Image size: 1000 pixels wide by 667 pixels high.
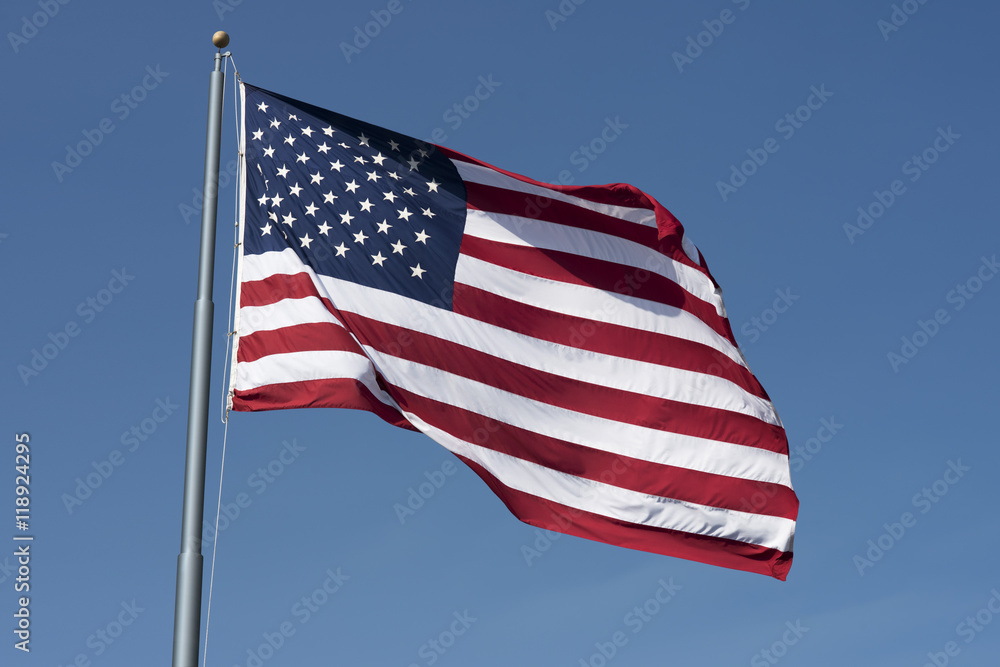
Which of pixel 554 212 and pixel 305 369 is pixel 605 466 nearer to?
pixel 554 212

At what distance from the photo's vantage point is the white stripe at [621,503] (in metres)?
13.8

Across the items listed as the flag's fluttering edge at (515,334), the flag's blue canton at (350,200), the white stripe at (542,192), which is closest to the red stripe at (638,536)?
the flag's fluttering edge at (515,334)

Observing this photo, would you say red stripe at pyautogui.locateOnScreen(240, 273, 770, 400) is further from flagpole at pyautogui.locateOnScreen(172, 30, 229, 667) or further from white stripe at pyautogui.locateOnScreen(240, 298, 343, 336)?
flagpole at pyautogui.locateOnScreen(172, 30, 229, 667)

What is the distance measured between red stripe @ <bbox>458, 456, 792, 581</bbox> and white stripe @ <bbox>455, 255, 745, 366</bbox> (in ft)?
8.35

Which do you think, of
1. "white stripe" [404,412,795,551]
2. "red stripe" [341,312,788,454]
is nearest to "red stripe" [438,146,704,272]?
"red stripe" [341,312,788,454]

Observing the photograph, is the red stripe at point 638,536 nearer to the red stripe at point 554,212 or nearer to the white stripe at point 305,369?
the white stripe at point 305,369

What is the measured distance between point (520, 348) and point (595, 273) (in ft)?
6.12

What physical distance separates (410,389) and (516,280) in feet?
8.52

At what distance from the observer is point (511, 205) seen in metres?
15.6

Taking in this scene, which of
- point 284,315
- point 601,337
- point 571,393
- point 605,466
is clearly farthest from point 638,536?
point 284,315

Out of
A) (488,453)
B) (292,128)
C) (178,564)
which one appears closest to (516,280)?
(488,453)

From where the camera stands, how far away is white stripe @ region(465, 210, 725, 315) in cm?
1527

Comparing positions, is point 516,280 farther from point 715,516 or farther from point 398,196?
point 715,516

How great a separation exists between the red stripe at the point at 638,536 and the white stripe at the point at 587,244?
337cm
